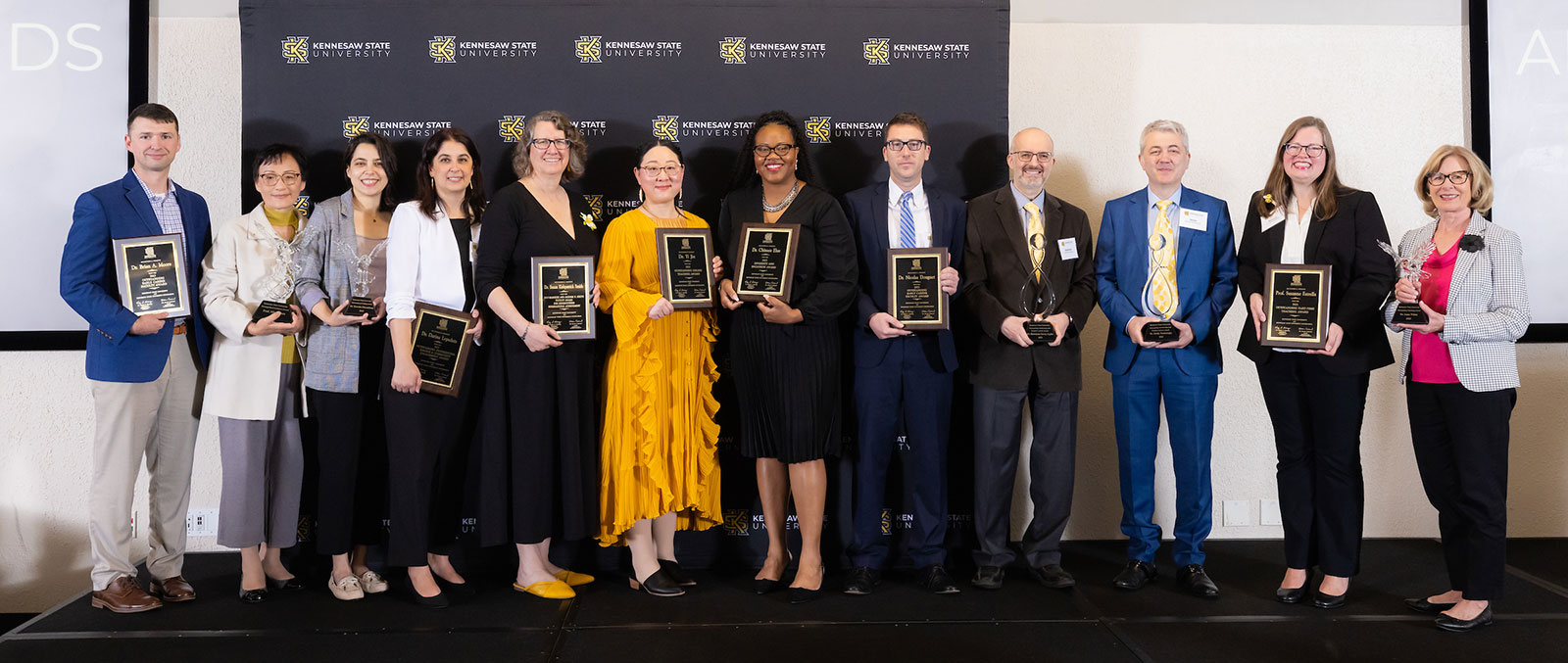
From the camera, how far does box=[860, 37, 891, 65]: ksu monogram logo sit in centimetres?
427

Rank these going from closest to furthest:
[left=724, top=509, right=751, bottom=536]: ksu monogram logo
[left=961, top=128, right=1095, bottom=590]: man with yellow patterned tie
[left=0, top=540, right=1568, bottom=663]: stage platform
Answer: [left=0, top=540, right=1568, bottom=663]: stage platform, [left=961, top=128, right=1095, bottom=590]: man with yellow patterned tie, [left=724, top=509, right=751, bottom=536]: ksu monogram logo

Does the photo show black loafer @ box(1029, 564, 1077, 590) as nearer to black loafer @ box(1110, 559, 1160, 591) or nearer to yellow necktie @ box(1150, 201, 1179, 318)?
black loafer @ box(1110, 559, 1160, 591)

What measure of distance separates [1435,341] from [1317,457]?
1.88ft

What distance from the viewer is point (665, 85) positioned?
423cm

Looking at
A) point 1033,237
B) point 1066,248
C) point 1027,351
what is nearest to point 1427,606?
point 1027,351

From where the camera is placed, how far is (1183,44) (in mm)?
4680

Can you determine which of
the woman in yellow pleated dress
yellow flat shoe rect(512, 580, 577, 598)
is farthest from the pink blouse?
yellow flat shoe rect(512, 580, 577, 598)

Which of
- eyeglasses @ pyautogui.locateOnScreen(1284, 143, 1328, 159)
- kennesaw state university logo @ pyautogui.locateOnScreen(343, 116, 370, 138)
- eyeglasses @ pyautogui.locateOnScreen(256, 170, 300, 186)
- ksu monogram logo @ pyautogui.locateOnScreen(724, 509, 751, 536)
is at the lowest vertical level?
ksu monogram logo @ pyautogui.locateOnScreen(724, 509, 751, 536)

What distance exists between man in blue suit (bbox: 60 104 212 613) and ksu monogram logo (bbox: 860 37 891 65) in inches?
111

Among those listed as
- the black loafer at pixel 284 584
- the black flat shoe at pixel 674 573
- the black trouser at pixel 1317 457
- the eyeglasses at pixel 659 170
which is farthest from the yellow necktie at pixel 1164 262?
the black loafer at pixel 284 584

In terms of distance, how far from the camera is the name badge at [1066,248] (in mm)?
3785

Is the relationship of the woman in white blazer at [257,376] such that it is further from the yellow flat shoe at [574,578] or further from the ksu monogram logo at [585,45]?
the ksu monogram logo at [585,45]

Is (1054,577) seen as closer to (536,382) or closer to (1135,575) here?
(1135,575)

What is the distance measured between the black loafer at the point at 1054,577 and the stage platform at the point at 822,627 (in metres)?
0.05
